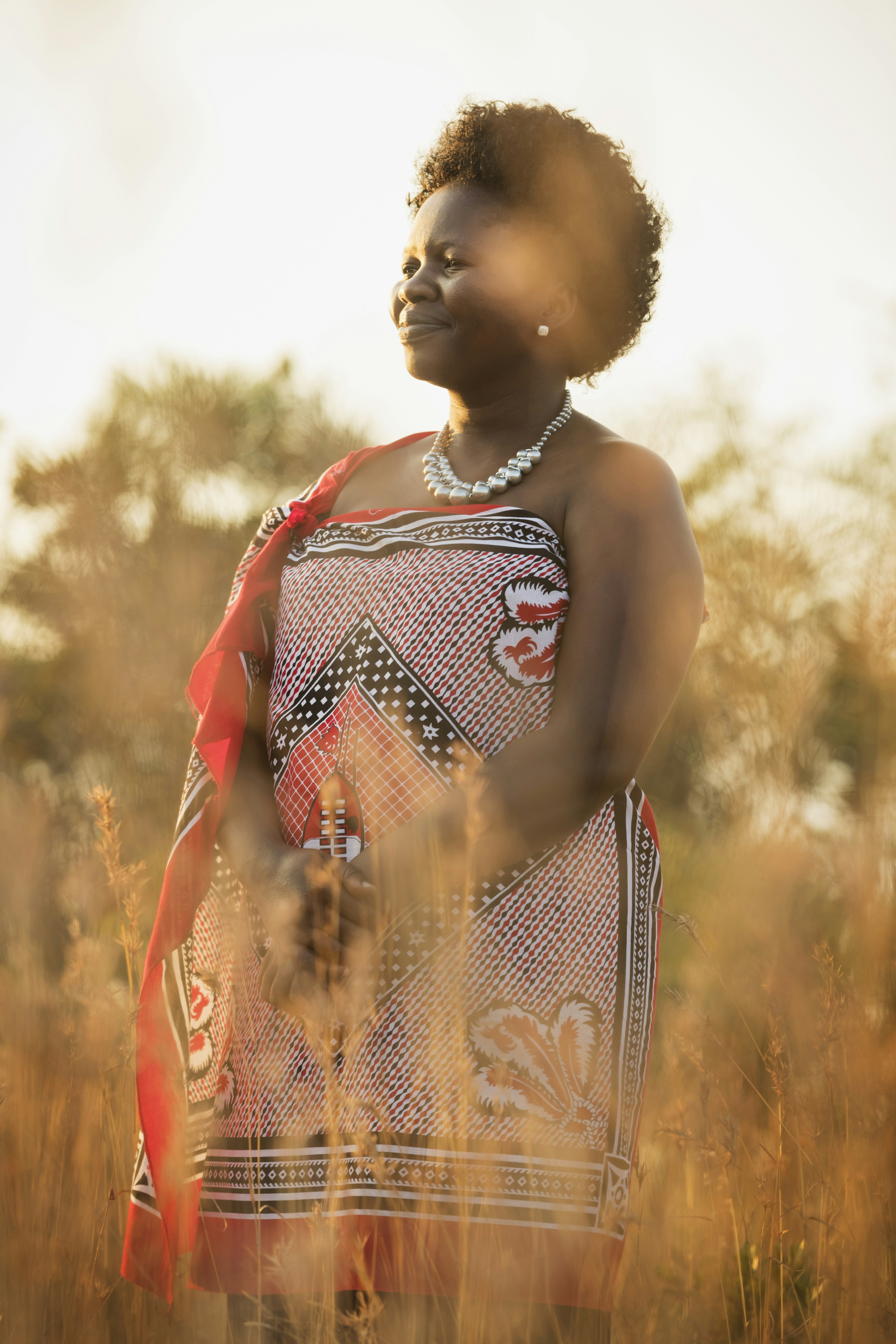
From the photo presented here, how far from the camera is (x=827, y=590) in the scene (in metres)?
5.14

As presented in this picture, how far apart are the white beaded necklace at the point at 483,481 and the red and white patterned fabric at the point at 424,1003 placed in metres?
0.08

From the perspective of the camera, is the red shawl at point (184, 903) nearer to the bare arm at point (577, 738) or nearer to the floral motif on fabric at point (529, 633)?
the bare arm at point (577, 738)

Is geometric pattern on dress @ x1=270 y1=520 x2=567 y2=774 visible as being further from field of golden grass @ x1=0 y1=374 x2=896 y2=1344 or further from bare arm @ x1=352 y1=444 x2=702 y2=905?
field of golden grass @ x1=0 y1=374 x2=896 y2=1344

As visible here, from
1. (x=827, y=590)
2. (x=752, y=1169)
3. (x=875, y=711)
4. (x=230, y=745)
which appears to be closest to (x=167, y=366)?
(x=827, y=590)

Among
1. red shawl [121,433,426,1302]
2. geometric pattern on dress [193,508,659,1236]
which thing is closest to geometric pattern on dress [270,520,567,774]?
geometric pattern on dress [193,508,659,1236]

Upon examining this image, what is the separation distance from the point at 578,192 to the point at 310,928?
56.4 inches

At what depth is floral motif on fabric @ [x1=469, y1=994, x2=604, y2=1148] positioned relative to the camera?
153 centimetres

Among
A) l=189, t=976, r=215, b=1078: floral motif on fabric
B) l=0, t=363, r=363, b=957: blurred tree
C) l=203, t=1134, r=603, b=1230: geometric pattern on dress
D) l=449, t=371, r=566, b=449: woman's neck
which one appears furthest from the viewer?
l=0, t=363, r=363, b=957: blurred tree

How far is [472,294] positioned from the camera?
1.81m

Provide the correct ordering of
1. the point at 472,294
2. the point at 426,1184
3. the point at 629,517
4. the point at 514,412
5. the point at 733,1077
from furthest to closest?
the point at 733,1077
the point at 514,412
the point at 472,294
the point at 629,517
the point at 426,1184

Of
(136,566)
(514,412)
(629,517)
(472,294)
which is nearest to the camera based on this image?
(629,517)

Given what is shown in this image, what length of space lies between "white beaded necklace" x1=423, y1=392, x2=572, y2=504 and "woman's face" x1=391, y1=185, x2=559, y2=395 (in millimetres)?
124

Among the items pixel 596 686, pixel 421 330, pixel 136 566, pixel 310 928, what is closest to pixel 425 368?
pixel 421 330

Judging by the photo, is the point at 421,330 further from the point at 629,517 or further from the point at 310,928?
the point at 310,928
